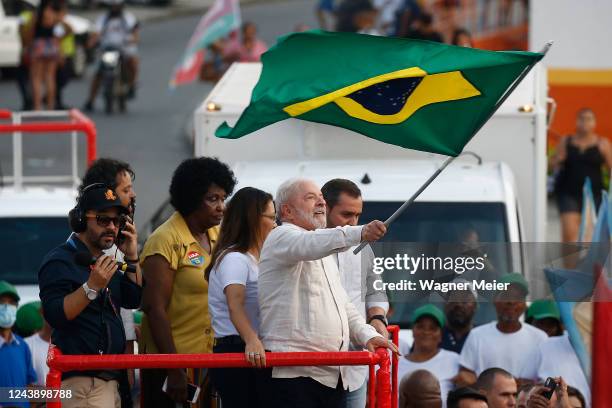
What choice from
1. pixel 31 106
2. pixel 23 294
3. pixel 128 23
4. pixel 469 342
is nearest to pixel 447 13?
pixel 128 23

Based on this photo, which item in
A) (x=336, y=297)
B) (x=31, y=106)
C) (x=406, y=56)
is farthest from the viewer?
(x=31, y=106)

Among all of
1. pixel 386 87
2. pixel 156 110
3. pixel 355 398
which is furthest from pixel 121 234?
pixel 156 110

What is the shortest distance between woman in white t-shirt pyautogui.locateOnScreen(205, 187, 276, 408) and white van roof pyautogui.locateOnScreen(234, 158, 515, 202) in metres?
2.69

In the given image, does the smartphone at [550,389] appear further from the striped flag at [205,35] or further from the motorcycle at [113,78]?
the motorcycle at [113,78]

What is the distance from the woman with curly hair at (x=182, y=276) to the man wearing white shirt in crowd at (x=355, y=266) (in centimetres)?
61

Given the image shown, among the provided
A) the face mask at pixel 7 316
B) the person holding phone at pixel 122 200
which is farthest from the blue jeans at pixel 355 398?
the face mask at pixel 7 316

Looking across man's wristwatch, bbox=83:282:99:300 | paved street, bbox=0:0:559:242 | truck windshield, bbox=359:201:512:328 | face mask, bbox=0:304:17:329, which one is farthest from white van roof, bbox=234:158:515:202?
paved street, bbox=0:0:559:242

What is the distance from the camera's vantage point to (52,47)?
22.9 metres

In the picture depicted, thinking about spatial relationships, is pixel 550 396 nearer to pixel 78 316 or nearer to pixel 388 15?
pixel 78 316

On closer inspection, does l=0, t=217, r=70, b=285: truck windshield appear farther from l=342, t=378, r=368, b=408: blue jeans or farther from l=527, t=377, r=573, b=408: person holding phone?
l=527, t=377, r=573, b=408: person holding phone

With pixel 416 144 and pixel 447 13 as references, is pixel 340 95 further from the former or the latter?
pixel 447 13

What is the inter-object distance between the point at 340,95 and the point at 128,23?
57.5 feet

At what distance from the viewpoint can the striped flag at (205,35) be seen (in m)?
19.1

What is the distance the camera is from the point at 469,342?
8977 millimetres
